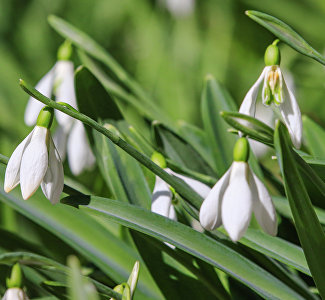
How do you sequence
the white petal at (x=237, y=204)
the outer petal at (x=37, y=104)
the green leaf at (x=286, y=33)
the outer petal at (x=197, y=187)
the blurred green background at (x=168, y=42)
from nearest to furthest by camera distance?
the white petal at (x=237, y=204), the green leaf at (x=286, y=33), the outer petal at (x=197, y=187), the outer petal at (x=37, y=104), the blurred green background at (x=168, y=42)

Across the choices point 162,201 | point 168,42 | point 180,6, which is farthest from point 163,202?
point 168,42

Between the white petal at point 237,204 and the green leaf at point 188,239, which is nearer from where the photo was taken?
the white petal at point 237,204

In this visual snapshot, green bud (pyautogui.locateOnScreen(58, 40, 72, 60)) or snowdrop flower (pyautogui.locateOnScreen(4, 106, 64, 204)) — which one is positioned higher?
green bud (pyautogui.locateOnScreen(58, 40, 72, 60))

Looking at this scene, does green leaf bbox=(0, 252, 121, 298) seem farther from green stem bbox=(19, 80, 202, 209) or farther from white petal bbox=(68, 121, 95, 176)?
white petal bbox=(68, 121, 95, 176)

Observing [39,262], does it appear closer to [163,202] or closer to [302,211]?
[163,202]

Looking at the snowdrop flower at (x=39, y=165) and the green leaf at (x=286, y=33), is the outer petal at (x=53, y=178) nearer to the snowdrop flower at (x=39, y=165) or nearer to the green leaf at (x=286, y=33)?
the snowdrop flower at (x=39, y=165)

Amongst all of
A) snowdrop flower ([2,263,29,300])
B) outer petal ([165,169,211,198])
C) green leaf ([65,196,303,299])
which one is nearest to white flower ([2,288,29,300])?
snowdrop flower ([2,263,29,300])

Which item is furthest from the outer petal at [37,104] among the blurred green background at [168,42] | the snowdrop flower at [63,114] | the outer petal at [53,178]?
the blurred green background at [168,42]
